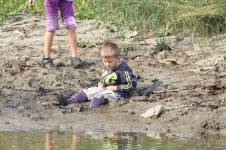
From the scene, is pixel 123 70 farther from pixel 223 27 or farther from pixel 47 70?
pixel 223 27

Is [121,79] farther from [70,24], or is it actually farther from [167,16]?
[167,16]

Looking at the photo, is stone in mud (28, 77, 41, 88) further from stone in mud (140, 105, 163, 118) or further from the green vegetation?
the green vegetation

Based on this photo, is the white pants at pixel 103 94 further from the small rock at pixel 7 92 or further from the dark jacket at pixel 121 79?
the small rock at pixel 7 92

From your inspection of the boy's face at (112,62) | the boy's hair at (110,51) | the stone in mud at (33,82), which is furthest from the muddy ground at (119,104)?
the boy's hair at (110,51)

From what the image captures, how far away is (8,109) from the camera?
6969mm

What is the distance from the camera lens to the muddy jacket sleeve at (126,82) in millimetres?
6945

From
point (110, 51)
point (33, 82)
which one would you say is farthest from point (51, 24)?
point (110, 51)

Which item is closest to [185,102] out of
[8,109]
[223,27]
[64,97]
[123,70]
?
[123,70]

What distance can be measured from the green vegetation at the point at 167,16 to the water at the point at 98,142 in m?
3.12

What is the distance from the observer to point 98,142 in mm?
5641

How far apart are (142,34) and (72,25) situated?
147 cm

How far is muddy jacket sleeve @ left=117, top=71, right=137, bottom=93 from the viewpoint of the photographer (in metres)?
6.95

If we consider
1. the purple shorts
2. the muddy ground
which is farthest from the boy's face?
the purple shorts

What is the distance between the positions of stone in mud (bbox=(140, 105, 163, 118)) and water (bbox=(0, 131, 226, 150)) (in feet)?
1.63
